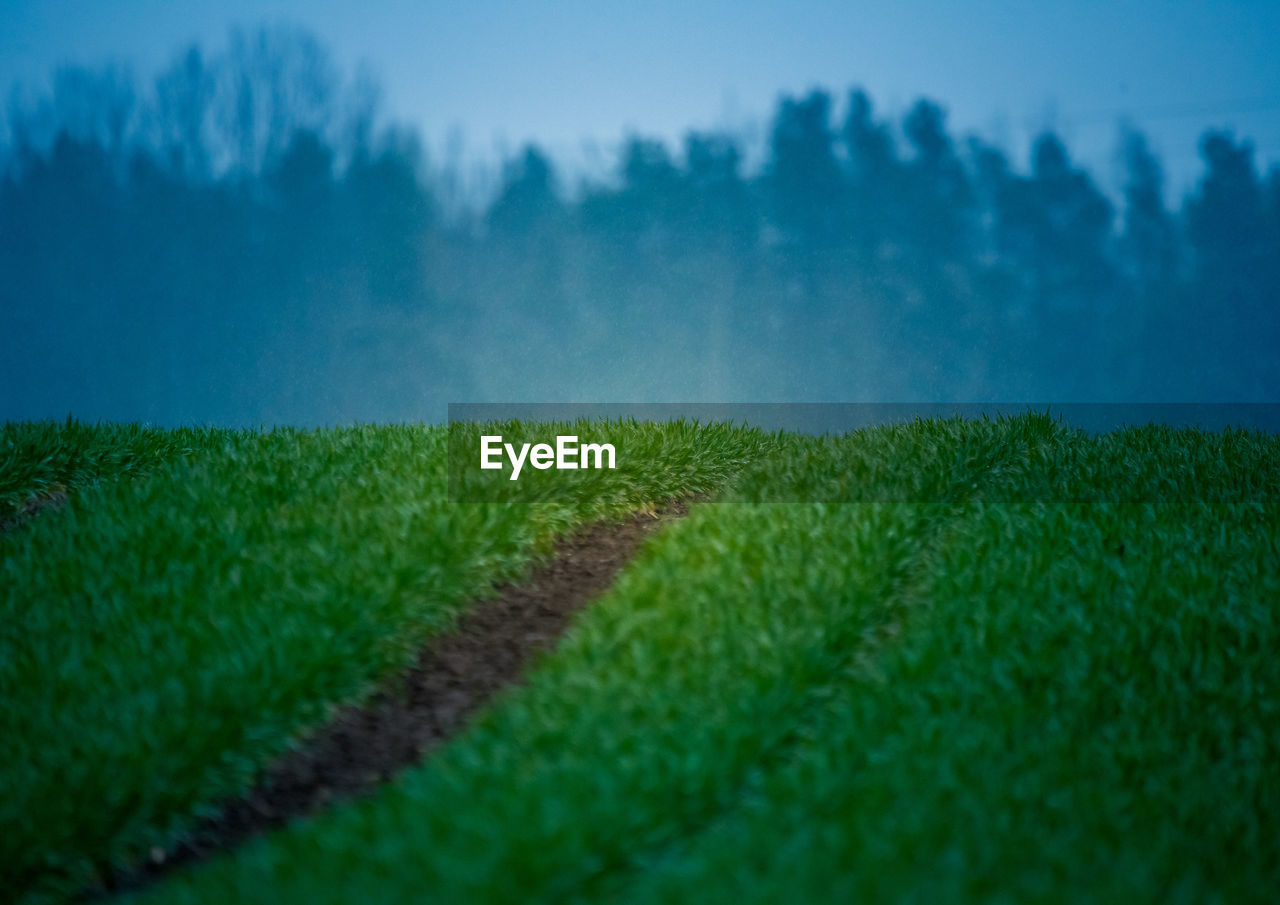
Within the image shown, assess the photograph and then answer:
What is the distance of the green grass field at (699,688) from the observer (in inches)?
143

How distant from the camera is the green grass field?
363 centimetres

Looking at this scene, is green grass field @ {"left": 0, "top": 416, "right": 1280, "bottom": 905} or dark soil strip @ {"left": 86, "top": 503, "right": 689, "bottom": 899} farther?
dark soil strip @ {"left": 86, "top": 503, "right": 689, "bottom": 899}

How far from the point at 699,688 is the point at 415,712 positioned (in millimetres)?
1484

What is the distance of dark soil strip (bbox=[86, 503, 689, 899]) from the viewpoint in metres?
4.40

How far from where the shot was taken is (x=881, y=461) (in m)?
8.72

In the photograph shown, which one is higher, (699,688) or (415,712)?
(699,688)

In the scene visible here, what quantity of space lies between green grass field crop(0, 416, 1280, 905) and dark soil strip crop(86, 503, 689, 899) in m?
0.11

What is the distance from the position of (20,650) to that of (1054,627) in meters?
5.52

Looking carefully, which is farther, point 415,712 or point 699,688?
point 415,712

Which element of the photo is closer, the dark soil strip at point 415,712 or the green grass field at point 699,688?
the green grass field at point 699,688

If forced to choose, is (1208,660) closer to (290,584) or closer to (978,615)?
(978,615)

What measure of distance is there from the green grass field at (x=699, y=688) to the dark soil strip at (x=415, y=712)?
11 cm

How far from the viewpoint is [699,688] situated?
15.8ft

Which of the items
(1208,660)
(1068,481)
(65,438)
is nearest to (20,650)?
(65,438)
